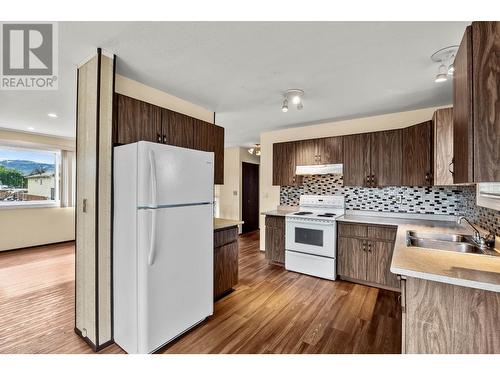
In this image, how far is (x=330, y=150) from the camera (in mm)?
A: 3688

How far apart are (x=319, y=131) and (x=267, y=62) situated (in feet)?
7.48

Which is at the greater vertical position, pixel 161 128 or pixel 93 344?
pixel 161 128

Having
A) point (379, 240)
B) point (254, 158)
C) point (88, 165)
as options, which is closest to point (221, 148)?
point (88, 165)

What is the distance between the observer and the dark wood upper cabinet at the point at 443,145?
7.66 feet

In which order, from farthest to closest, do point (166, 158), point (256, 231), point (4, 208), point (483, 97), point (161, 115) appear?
point (256, 231) < point (4, 208) < point (161, 115) < point (166, 158) < point (483, 97)

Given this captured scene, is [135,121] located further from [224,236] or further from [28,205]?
[28,205]

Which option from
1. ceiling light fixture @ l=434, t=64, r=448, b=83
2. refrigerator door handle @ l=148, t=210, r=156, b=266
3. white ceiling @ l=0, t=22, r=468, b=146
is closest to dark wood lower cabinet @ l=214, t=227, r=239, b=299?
refrigerator door handle @ l=148, t=210, r=156, b=266

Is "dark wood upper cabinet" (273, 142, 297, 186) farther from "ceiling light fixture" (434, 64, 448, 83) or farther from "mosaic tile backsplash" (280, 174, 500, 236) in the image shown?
"ceiling light fixture" (434, 64, 448, 83)

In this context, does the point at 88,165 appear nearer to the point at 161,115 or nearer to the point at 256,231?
the point at 161,115

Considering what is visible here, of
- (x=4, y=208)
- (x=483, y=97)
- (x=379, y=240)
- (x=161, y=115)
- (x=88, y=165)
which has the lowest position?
(x=379, y=240)

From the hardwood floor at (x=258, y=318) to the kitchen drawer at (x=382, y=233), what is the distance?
2.18ft

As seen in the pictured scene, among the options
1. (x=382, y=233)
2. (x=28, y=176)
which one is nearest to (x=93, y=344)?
(x=382, y=233)

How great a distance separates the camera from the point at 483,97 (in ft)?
3.20

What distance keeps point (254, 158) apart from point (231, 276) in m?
4.56
